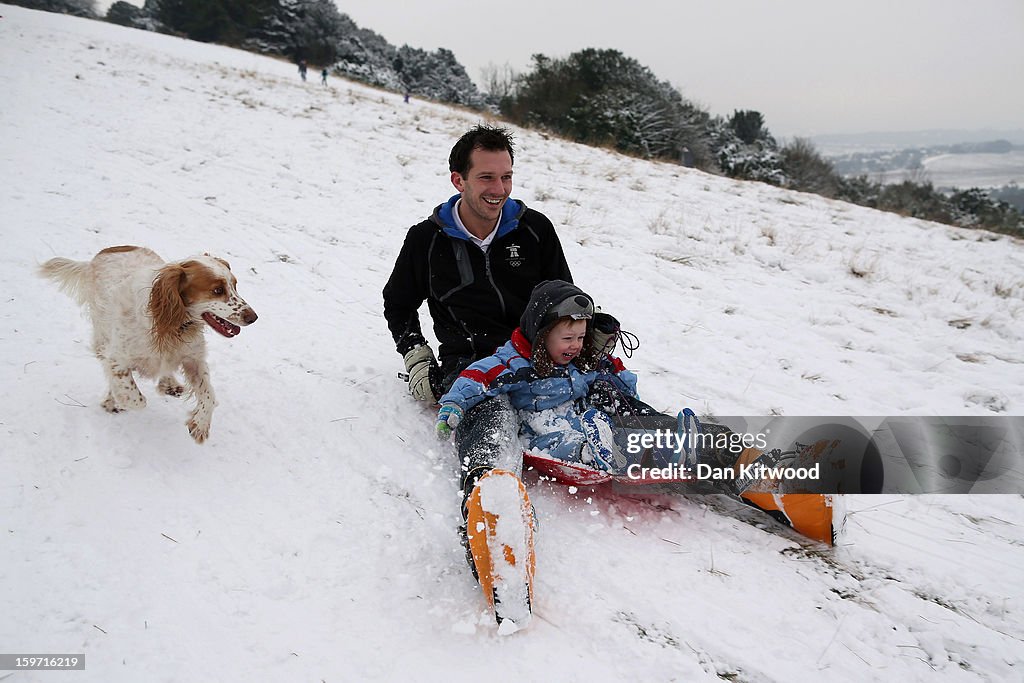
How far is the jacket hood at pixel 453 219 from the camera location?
3.21m

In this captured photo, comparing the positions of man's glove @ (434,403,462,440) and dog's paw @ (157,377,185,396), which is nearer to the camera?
man's glove @ (434,403,462,440)

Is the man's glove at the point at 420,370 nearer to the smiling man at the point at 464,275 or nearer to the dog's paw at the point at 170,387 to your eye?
the smiling man at the point at 464,275

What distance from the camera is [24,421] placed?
2545mm

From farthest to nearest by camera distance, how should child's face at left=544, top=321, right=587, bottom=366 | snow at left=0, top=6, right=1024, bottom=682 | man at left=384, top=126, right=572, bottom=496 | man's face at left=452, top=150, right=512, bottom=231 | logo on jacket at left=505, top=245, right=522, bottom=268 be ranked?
logo on jacket at left=505, top=245, right=522, bottom=268
man at left=384, top=126, right=572, bottom=496
man's face at left=452, top=150, right=512, bottom=231
child's face at left=544, top=321, right=587, bottom=366
snow at left=0, top=6, right=1024, bottom=682

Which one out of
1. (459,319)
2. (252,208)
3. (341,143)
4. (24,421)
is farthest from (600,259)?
(341,143)

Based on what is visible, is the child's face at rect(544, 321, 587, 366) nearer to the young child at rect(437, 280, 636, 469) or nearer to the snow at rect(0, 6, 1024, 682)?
the young child at rect(437, 280, 636, 469)

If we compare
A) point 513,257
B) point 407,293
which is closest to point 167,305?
point 407,293

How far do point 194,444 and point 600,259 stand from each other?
15.0 feet

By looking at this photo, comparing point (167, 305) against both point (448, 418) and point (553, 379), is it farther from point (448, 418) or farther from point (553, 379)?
point (553, 379)

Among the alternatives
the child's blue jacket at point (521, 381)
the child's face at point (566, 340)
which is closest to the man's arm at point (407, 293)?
the child's blue jacket at point (521, 381)

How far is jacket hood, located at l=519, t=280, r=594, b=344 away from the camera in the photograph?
2.70 meters

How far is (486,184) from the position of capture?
304cm

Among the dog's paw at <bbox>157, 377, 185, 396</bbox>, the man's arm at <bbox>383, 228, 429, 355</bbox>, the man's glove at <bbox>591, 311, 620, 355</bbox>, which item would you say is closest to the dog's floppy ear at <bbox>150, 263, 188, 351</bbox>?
the dog's paw at <bbox>157, 377, 185, 396</bbox>

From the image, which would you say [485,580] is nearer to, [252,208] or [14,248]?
[14,248]
